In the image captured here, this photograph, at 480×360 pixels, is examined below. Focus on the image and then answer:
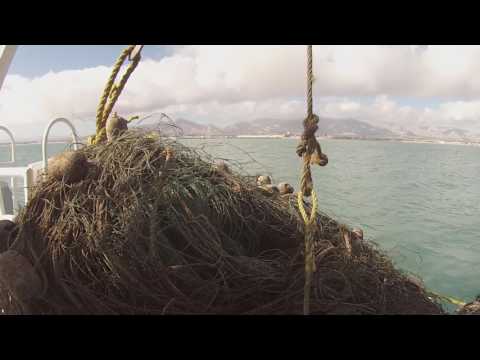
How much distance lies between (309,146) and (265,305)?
0.89m

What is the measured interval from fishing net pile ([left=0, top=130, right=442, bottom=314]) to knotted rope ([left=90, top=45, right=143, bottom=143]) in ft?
0.64

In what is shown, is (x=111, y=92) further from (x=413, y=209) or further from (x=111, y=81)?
(x=413, y=209)

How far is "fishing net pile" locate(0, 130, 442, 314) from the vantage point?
1.85 m

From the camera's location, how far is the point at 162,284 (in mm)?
1900

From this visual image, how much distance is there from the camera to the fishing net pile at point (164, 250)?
185 centimetres

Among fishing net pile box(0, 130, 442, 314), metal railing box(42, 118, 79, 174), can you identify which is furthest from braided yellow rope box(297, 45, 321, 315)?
metal railing box(42, 118, 79, 174)

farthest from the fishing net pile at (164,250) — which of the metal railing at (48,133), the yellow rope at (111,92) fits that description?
the metal railing at (48,133)

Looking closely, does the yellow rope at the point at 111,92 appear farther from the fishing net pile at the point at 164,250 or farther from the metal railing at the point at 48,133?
the metal railing at the point at 48,133

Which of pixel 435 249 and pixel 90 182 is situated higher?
pixel 90 182

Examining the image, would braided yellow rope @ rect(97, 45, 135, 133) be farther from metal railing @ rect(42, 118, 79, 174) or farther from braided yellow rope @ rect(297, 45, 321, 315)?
metal railing @ rect(42, 118, 79, 174)

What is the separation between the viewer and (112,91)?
237cm

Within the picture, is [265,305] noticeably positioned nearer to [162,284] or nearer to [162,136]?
[162,284]
